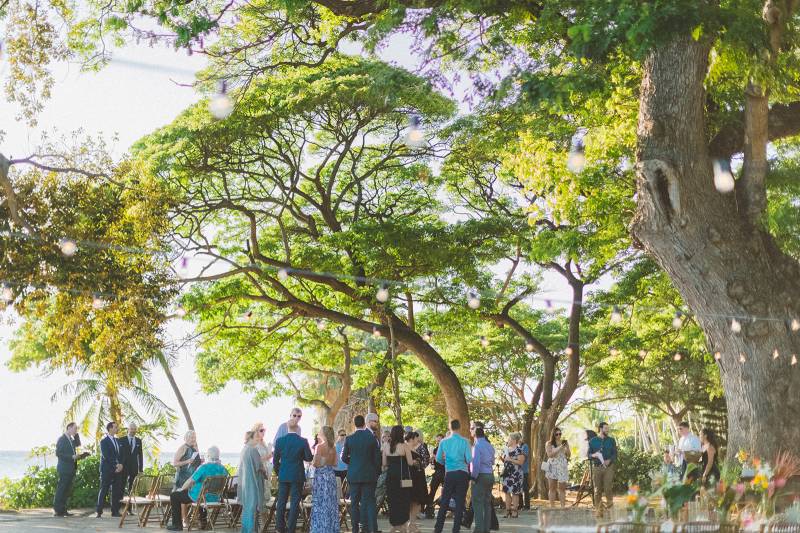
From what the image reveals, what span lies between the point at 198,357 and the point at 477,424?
17.4 metres

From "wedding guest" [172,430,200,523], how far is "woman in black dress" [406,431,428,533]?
3174 millimetres

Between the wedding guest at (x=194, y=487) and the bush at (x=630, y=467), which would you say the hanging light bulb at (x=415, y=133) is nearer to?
the wedding guest at (x=194, y=487)

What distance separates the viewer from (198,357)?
28.1 metres

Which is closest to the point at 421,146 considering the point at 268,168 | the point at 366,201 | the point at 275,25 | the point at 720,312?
the point at 366,201

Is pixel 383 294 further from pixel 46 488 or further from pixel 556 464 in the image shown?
pixel 46 488

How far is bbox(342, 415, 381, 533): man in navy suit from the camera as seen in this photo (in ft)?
37.3

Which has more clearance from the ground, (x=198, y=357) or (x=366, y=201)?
(x=366, y=201)

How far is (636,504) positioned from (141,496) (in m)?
10.5

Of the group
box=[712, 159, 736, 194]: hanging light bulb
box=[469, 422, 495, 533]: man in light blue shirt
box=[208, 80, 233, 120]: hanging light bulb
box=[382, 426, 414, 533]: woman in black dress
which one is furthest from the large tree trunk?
box=[208, 80, 233, 120]: hanging light bulb

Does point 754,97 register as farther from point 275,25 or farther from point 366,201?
point 366,201

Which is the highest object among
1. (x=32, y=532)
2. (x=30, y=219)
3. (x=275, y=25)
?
(x=275, y=25)

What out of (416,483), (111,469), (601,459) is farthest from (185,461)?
(601,459)

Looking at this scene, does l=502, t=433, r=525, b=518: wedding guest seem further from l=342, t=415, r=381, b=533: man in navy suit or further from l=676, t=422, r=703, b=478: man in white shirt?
l=342, t=415, r=381, b=533: man in navy suit

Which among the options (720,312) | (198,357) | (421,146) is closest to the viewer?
(720,312)
